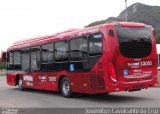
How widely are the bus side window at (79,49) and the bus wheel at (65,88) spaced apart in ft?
4.16

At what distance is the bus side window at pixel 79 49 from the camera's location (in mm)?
16391

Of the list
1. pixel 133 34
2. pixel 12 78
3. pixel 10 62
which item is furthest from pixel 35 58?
pixel 133 34

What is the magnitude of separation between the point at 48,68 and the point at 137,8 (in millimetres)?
169513

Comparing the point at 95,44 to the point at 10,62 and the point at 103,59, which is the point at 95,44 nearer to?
the point at 103,59

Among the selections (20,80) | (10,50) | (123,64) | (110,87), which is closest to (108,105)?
(110,87)

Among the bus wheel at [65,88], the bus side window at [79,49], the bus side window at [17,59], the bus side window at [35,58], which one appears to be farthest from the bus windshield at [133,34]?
the bus side window at [17,59]

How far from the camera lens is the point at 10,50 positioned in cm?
A: 2503

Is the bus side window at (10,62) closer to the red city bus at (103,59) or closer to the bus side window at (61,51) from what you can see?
the red city bus at (103,59)

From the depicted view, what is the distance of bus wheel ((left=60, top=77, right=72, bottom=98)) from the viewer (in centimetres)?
1774

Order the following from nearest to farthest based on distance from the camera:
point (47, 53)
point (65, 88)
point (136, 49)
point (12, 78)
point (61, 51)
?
point (136, 49) → point (65, 88) → point (61, 51) → point (47, 53) → point (12, 78)

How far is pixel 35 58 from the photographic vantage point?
Result: 21.2 metres

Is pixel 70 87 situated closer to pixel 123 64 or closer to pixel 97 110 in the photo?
pixel 123 64

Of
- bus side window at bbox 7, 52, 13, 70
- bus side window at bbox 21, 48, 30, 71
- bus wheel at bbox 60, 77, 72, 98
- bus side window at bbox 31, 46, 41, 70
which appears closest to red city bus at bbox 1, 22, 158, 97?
bus wheel at bbox 60, 77, 72, 98

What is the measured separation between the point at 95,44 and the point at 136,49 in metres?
1.58
